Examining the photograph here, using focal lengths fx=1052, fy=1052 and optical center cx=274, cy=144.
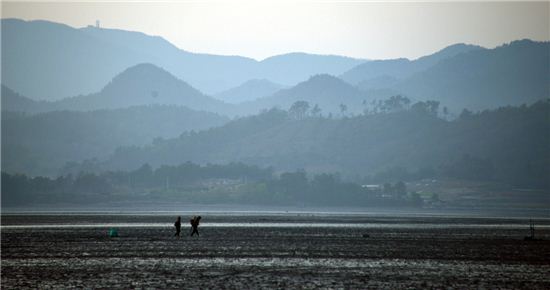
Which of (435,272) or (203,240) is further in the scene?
(203,240)

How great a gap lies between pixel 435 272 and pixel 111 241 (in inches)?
2192

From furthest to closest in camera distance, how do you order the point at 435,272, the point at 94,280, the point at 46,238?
1. the point at 46,238
2. the point at 435,272
3. the point at 94,280

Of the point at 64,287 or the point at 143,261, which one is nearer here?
the point at 64,287

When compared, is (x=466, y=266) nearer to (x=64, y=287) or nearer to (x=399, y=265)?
(x=399, y=265)

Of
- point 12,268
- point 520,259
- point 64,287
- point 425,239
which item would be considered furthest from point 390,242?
point 64,287

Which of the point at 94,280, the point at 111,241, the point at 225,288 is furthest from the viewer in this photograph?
the point at 111,241

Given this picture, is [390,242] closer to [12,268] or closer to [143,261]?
[143,261]

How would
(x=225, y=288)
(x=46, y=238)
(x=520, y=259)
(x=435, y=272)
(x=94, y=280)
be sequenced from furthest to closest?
(x=46, y=238)
(x=520, y=259)
(x=435, y=272)
(x=94, y=280)
(x=225, y=288)

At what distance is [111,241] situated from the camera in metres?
129

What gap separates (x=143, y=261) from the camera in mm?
93938

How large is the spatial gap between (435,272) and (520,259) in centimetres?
1991

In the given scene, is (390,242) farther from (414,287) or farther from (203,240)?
(414,287)

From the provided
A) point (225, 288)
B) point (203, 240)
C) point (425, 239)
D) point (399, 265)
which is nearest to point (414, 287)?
point (225, 288)

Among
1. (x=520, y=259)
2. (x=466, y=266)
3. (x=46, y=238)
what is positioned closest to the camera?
(x=466, y=266)
